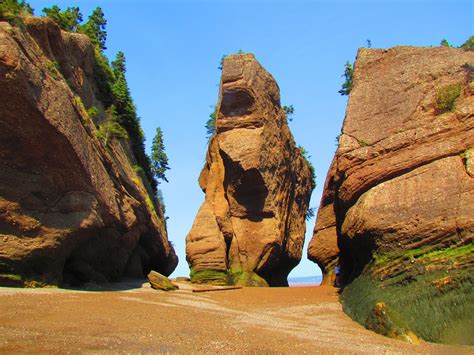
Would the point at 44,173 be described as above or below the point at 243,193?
below

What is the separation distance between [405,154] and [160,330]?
36.7 ft

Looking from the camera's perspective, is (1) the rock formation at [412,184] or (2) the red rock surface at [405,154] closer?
(1) the rock formation at [412,184]

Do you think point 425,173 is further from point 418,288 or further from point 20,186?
point 20,186

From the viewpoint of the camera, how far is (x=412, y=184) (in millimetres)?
15125

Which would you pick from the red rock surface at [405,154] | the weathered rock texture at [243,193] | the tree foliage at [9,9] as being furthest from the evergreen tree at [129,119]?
the red rock surface at [405,154]

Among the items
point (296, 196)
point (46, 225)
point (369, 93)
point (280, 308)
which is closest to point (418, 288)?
point (280, 308)

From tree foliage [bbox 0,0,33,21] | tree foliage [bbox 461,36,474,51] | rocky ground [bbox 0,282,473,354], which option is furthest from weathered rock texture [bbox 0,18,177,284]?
tree foliage [bbox 461,36,474,51]

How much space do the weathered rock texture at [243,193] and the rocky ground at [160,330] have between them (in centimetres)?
1243

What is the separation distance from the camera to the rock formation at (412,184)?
12578 millimetres

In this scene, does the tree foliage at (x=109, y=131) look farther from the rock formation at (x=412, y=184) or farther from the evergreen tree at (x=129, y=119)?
the rock formation at (x=412, y=184)

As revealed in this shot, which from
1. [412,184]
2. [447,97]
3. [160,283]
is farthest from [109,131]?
[447,97]

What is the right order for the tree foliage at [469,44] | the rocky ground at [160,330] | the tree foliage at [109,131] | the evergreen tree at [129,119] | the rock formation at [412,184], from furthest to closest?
the evergreen tree at [129,119] < the tree foliage at [109,131] < the tree foliage at [469,44] < the rock formation at [412,184] < the rocky ground at [160,330]

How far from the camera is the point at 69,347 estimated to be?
278 inches

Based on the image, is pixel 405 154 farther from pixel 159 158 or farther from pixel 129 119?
pixel 159 158
